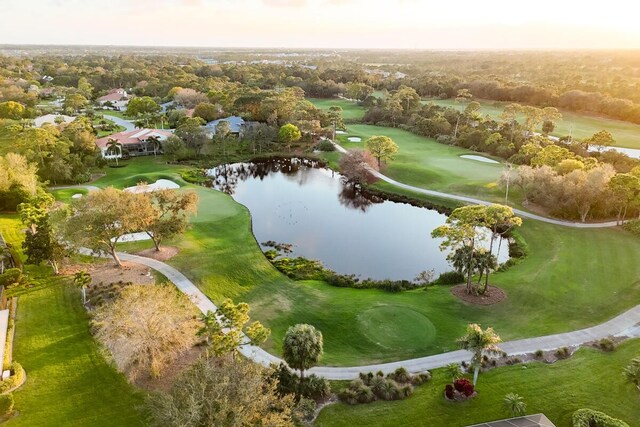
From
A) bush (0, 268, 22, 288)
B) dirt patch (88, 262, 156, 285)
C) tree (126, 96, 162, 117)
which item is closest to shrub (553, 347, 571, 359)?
dirt patch (88, 262, 156, 285)

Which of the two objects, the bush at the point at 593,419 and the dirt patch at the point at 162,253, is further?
the dirt patch at the point at 162,253

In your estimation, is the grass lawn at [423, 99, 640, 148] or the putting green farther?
the grass lawn at [423, 99, 640, 148]

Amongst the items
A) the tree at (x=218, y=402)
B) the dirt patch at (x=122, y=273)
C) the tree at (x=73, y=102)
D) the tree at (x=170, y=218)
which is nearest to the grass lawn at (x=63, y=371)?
the dirt patch at (x=122, y=273)

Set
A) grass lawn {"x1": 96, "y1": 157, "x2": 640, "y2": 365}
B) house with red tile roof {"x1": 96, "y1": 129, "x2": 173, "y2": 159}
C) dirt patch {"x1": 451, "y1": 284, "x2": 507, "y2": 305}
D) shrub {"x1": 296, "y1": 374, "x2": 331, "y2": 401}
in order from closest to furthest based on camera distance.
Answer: shrub {"x1": 296, "y1": 374, "x2": 331, "y2": 401} < grass lawn {"x1": 96, "y1": 157, "x2": 640, "y2": 365} < dirt patch {"x1": 451, "y1": 284, "x2": 507, "y2": 305} < house with red tile roof {"x1": 96, "y1": 129, "x2": 173, "y2": 159}

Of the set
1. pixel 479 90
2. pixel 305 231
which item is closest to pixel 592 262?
pixel 305 231

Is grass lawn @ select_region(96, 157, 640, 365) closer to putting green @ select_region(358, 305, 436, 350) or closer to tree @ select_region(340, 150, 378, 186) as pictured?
putting green @ select_region(358, 305, 436, 350)

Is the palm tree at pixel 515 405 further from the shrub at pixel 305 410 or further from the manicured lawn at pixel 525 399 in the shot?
the shrub at pixel 305 410
